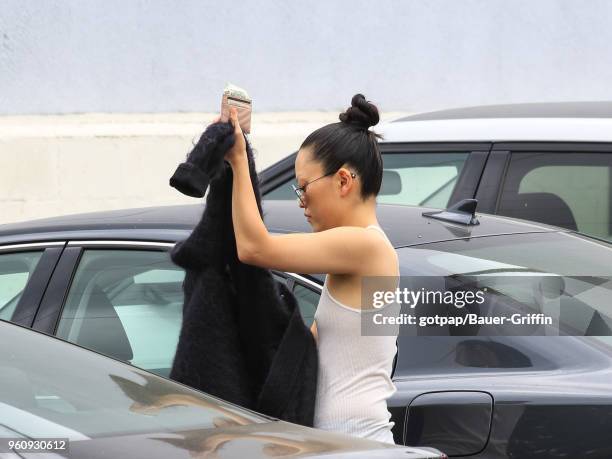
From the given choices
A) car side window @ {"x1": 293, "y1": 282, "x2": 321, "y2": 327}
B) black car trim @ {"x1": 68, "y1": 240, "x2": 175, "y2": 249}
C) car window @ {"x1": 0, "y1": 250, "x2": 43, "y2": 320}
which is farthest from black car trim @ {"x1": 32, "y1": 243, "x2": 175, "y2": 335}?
car side window @ {"x1": 293, "y1": 282, "x2": 321, "y2": 327}

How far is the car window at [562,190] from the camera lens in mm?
4977

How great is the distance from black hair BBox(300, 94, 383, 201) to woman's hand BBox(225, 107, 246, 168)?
193 millimetres

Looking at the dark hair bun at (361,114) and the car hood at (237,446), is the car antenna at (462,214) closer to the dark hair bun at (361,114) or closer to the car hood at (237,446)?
the dark hair bun at (361,114)

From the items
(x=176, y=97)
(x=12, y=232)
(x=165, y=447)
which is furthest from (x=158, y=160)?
(x=165, y=447)

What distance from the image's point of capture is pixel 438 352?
315cm

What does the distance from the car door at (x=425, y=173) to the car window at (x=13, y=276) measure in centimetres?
176

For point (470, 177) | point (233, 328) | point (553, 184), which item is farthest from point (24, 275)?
point (553, 184)

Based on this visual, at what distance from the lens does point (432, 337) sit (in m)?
3.20

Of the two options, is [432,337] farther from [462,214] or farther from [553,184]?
[553,184]

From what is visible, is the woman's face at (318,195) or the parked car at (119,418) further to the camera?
the woman's face at (318,195)

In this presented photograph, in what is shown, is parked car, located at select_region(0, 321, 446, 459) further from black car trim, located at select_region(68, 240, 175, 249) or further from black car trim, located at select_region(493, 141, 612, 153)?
black car trim, located at select_region(493, 141, 612, 153)

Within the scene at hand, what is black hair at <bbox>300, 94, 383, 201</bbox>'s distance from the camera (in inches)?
109

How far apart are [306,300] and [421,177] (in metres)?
2.11

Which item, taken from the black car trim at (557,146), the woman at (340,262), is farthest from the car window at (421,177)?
the woman at (340,262)
